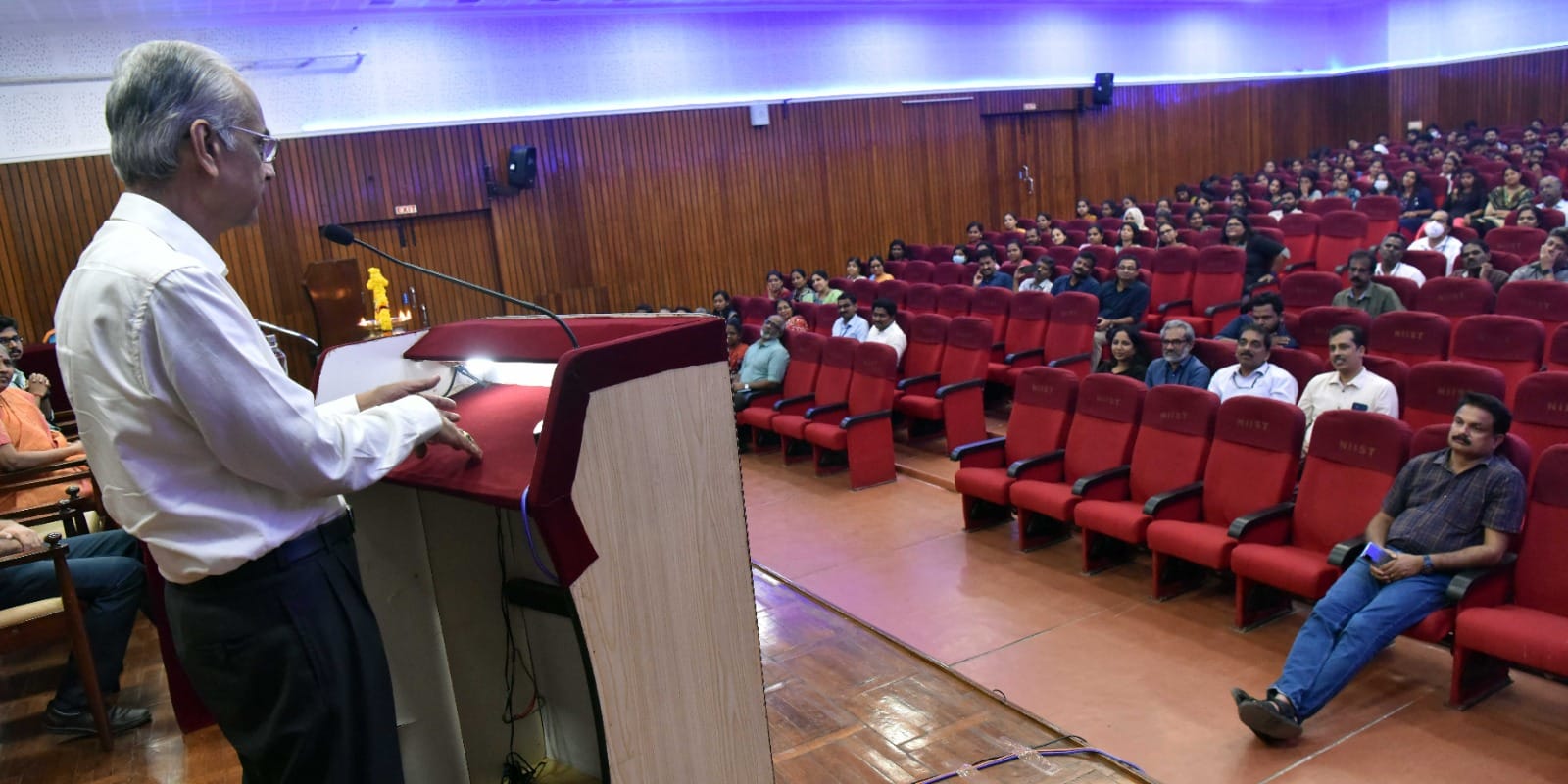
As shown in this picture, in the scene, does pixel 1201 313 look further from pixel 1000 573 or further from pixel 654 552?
pixel 654 552

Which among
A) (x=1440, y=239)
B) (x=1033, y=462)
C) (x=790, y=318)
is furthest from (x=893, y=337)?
(x=1440, y=239)

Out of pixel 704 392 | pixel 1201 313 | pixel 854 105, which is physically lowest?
pixel 1201 313

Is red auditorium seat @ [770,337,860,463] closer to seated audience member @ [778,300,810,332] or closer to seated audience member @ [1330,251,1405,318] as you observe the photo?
seated audience member @ [778,300,810,332]

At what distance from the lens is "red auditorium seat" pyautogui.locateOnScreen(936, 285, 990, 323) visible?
6.86 m

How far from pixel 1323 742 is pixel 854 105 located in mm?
9248

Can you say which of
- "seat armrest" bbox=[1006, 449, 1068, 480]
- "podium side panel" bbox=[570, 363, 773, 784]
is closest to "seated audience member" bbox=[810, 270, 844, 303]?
"seat armrest" bbox=[1006, 449, 1068, 480]

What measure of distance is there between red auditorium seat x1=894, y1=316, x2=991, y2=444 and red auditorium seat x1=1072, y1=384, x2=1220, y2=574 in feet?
4.89

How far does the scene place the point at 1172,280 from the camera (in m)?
7.00

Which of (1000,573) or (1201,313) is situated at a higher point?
(1201,313)

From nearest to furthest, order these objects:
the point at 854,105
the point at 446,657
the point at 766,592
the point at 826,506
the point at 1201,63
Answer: the point at 446,657 → the point at 766,592 → the point at 826,506 → the point at 854,105 → the point at 1201,63

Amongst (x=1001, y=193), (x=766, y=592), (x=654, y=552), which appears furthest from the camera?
(x=1001, y=193)

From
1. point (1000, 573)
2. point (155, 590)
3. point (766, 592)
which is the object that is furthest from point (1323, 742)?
point (155, 590)

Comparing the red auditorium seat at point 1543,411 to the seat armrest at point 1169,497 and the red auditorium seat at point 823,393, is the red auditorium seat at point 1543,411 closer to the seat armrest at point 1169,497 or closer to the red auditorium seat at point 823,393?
the seat armrest at point 1169,497

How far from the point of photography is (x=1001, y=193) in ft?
40.5
